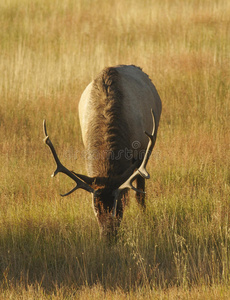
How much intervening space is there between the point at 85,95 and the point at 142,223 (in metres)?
1.83

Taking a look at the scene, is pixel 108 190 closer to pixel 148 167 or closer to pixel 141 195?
pixel 141 195

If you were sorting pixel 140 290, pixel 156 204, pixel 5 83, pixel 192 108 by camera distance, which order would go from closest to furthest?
pixel 140 290
pixel 156 204
pixel 192 108
pixel 5 83

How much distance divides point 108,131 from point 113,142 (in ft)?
0.52

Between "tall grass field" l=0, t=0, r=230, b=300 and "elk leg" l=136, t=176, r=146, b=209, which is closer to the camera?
"tall grass field" l=0, t=0, r=230, b=300

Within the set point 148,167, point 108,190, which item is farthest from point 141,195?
point 108,190

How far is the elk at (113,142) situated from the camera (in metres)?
4.73

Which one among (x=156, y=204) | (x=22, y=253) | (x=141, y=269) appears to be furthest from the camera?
(x=156, y=204)

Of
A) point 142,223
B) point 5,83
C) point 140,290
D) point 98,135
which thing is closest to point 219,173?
point 142,223

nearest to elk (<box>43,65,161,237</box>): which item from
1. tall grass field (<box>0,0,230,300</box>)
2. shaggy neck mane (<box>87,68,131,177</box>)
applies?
shaggy neck mane (<box>87,68,131,177</box>)

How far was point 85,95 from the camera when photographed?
6.05m

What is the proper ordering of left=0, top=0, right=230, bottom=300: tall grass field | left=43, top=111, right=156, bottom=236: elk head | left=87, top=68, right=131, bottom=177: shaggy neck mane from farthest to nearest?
left=87, top=68, right=131, bottom=177: shaggy neck mane
left=43, top=111, right=156, bottom=236: elk head
left=0, top=0, right=230, bottom=300: tall grass field

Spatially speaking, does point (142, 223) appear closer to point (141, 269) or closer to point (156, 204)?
point (156, 204)

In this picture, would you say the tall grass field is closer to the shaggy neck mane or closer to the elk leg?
the elk leg

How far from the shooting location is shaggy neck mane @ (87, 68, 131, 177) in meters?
4.92
